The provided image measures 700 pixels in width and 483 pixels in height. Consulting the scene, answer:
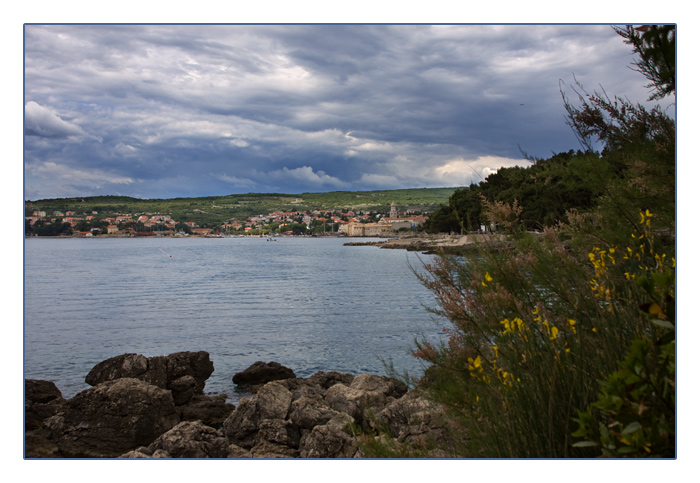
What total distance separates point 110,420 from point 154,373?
6.07ft

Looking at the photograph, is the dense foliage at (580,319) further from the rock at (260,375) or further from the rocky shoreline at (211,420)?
the rock at (260,375)

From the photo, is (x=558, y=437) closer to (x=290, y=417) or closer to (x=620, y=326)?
(x=620, y=326)

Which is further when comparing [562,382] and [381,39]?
[381,39]

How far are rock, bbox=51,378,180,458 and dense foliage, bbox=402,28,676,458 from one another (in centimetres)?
396

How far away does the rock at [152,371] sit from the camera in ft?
25.7

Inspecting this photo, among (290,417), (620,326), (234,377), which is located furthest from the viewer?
(234,377)

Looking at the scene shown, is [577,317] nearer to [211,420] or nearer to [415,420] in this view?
[415,420]

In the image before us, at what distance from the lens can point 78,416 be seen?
609 cm

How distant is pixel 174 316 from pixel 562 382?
626 inches

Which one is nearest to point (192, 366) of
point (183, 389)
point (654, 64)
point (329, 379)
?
point (183, 389)

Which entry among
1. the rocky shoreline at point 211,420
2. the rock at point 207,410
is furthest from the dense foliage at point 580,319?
the rock at point 207,410

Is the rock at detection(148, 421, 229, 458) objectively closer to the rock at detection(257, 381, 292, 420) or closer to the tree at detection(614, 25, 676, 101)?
the rock at detection(257, 381, 292, 420)
